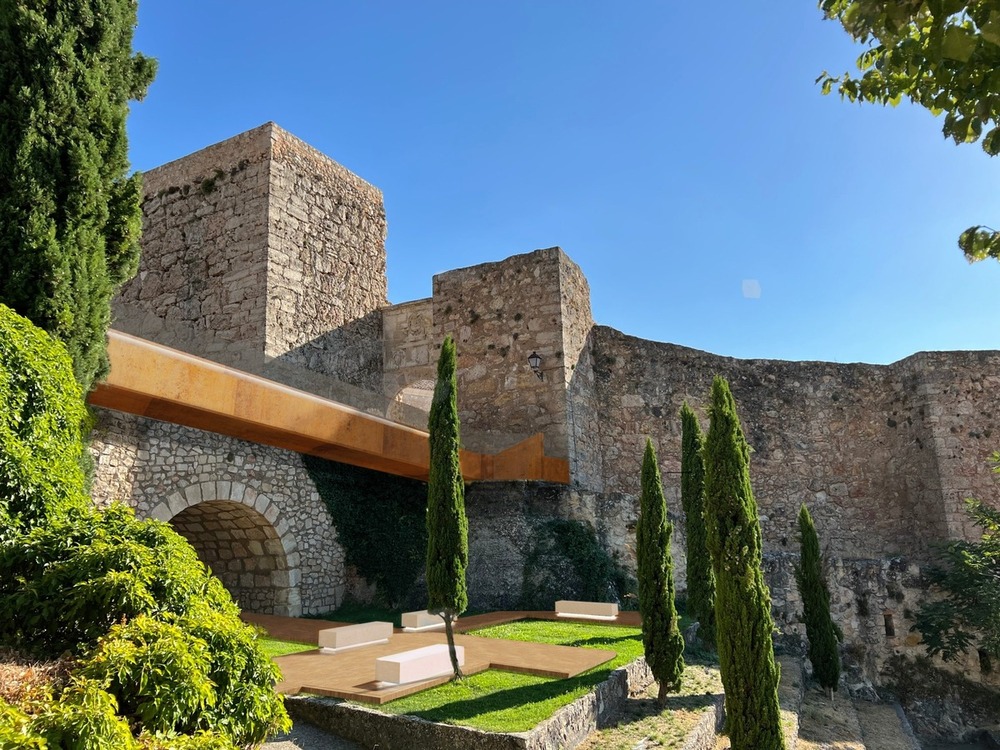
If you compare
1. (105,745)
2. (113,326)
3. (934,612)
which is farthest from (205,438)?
(934,612)

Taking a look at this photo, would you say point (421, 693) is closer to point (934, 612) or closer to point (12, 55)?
point (12, 55)

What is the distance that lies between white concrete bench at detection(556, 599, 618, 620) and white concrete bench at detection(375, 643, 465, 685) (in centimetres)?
425

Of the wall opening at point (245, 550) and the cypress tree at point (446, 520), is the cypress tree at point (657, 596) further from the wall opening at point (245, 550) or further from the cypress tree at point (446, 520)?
the wall opening at point (245, 550)

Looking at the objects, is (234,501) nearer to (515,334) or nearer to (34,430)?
(34,430)

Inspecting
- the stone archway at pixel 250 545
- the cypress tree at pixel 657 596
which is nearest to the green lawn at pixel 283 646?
the stone archway at pixel 250 545

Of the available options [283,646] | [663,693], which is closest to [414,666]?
[283,646]

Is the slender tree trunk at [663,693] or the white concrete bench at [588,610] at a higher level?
the white concrete bench at [588,610]

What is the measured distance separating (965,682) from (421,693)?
12.0 m

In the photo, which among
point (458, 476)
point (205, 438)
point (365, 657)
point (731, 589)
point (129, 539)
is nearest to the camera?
point (129, 539)

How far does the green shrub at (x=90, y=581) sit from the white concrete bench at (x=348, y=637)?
4083 mm

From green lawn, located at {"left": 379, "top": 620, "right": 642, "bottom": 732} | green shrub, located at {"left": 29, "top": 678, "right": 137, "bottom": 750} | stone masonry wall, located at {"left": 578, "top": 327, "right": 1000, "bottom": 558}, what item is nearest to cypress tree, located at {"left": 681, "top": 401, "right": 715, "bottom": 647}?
green lawn, located at {"left": 379, "top": 620, "right": 642, "bottom": 732}

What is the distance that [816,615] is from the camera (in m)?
11.7

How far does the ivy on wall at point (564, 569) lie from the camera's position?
1195 centimetres

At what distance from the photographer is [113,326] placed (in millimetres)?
8008
